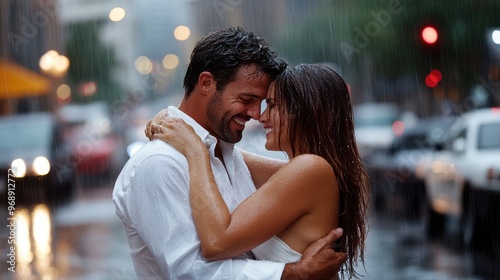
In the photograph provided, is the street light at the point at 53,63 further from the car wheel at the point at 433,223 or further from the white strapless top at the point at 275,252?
the white strapless top at the point at 275,252

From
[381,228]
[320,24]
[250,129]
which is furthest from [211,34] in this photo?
[320,24]

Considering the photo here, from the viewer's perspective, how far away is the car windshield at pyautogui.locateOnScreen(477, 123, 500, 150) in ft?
35.4

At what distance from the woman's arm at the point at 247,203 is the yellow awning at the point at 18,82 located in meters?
19.9

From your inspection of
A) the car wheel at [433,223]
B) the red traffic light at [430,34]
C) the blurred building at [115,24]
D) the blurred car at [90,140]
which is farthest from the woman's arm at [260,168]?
the blurred car at [90,140]

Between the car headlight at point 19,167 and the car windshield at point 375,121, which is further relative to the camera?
the car windshield at point 375,121

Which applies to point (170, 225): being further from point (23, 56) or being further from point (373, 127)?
point (23, 56)

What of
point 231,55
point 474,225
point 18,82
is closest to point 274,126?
point 231,55

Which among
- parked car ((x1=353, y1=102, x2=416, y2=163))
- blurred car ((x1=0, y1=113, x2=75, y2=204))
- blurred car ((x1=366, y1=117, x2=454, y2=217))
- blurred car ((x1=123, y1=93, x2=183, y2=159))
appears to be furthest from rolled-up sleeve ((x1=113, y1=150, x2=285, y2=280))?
blurred car ((x1=123, y1=93, x2=183, y2=159))

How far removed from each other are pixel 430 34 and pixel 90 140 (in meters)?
12.6

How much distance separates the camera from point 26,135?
17844 millimetres

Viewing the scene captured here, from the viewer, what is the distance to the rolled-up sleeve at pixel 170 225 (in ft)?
9.94

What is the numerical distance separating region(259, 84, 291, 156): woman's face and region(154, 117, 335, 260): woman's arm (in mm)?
205

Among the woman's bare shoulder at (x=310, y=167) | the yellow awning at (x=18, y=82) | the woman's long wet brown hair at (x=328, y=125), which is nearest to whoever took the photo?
the woman's bare shoulder at (x=310, y=167)

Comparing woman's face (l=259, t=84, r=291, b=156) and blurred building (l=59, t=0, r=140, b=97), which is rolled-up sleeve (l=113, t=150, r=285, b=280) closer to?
woman's face (l=259, t=84, r=291, b=156)
